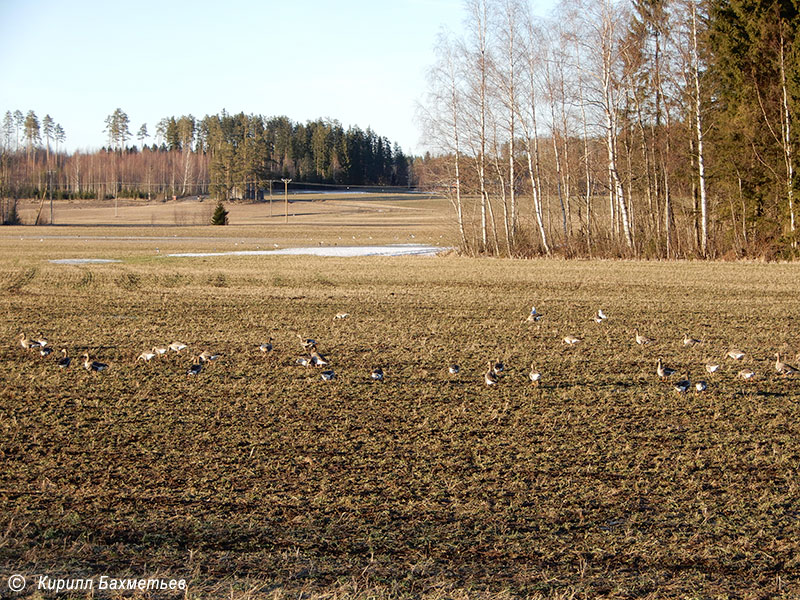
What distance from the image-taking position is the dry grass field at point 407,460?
15.2 feet

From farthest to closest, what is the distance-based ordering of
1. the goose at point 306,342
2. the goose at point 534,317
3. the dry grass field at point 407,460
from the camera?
the goose at point 534,317, the goose at point 306,342, the dry grass field at point 407,460

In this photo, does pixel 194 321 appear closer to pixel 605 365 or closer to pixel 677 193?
pixel 605 365

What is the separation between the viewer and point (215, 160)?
118 metres

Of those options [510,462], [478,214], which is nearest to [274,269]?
[478,214]

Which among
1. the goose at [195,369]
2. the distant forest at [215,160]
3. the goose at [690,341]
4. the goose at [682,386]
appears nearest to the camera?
the goose at [682,386]

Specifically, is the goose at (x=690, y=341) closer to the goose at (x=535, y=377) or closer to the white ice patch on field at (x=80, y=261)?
the goose at (x=535, y=377)

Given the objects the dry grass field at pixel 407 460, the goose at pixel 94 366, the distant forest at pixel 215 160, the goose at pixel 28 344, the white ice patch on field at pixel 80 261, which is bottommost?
the dry grass field at pixel 407 460

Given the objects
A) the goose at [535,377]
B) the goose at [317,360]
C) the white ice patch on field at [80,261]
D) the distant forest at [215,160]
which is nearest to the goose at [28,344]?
the goose at [317,360]

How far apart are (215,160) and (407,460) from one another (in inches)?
4584

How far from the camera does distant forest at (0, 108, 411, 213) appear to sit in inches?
4692

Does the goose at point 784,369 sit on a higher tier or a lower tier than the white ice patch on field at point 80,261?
lower

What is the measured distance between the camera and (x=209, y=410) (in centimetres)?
835

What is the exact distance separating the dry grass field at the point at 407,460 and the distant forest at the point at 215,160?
348ft

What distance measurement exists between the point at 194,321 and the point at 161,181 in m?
130
